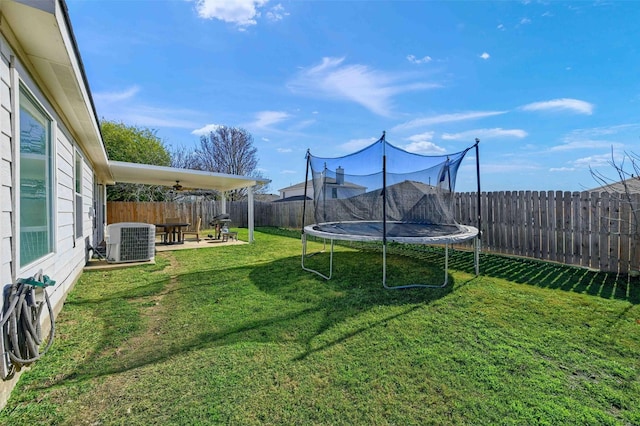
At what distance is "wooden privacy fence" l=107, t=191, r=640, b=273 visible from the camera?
15.2 feet

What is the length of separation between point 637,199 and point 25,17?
7515mm

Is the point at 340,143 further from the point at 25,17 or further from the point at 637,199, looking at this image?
the point at 25,17

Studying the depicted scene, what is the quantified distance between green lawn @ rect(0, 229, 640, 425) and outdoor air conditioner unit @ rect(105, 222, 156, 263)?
1.70 meters

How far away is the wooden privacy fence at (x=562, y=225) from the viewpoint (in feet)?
15.2

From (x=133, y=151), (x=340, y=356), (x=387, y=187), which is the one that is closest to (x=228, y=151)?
(x=133, y=151)

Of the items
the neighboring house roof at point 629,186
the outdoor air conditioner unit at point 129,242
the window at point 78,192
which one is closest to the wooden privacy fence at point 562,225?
the neighboring house roof at point 629,186

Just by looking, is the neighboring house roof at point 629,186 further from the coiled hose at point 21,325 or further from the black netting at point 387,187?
the coiled hose at point 21,325

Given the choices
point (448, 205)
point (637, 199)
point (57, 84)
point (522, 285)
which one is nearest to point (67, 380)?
point (57, 84)

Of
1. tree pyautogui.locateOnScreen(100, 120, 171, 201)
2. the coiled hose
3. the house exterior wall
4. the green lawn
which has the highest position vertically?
tree pyautogui.locateOnScreen(100, 120, 171, 201)

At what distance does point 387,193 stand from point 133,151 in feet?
51.3

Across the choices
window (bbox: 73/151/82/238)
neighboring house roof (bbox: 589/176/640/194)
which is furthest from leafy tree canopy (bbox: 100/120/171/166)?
neighboring house roof (bbox: 589/176/640/194)

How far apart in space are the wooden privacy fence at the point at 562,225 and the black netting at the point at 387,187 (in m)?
1.68

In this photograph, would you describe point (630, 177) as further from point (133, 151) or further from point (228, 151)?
point (228, 151)

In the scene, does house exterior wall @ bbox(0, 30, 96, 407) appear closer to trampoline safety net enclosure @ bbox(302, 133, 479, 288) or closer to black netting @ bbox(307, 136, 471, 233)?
trampoline safety net enclosure @ bbox(302, 133, 479, 288)
